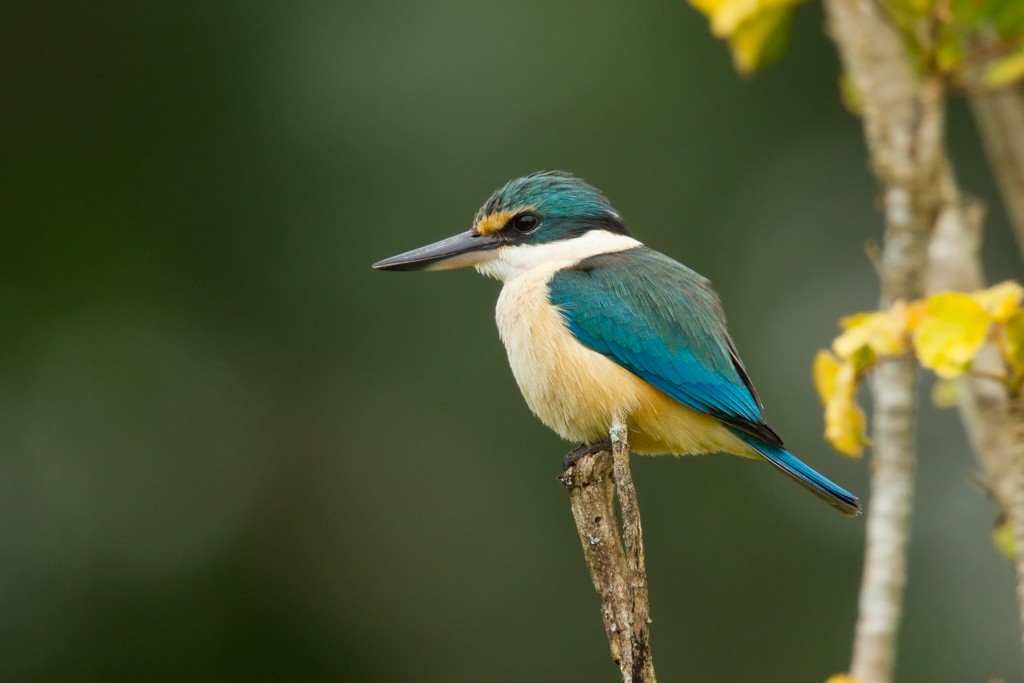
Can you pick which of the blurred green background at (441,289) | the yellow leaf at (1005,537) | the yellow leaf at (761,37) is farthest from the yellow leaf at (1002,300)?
the blurred green background at (441,289)

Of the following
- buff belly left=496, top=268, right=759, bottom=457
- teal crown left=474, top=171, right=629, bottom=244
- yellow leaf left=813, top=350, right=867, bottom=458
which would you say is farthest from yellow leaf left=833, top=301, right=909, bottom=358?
teal crown left=474, top=171, right=629, bottom=244

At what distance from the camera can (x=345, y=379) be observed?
7727 mm

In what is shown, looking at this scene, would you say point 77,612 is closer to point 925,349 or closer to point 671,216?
point 671,216

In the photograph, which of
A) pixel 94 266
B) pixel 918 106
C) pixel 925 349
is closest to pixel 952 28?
pixel 918 106

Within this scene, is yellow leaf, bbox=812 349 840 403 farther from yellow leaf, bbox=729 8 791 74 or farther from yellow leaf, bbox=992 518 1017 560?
yellow leaf, bbox=729 8 791 74

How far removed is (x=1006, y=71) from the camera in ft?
9.76

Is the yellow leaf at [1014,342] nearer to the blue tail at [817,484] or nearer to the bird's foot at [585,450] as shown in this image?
the blue tail at [817,484]

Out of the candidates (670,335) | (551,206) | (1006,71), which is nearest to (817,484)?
(670,335)

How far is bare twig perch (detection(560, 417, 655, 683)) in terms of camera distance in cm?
262

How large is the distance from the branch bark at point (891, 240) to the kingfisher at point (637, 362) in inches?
25.3

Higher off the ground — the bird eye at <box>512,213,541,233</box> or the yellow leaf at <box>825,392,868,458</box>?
the bird eye at <box>512,213,541,233</box>

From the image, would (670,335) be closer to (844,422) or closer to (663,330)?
(663,330)

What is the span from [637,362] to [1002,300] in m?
1.32

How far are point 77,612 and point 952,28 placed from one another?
6.35 metres
